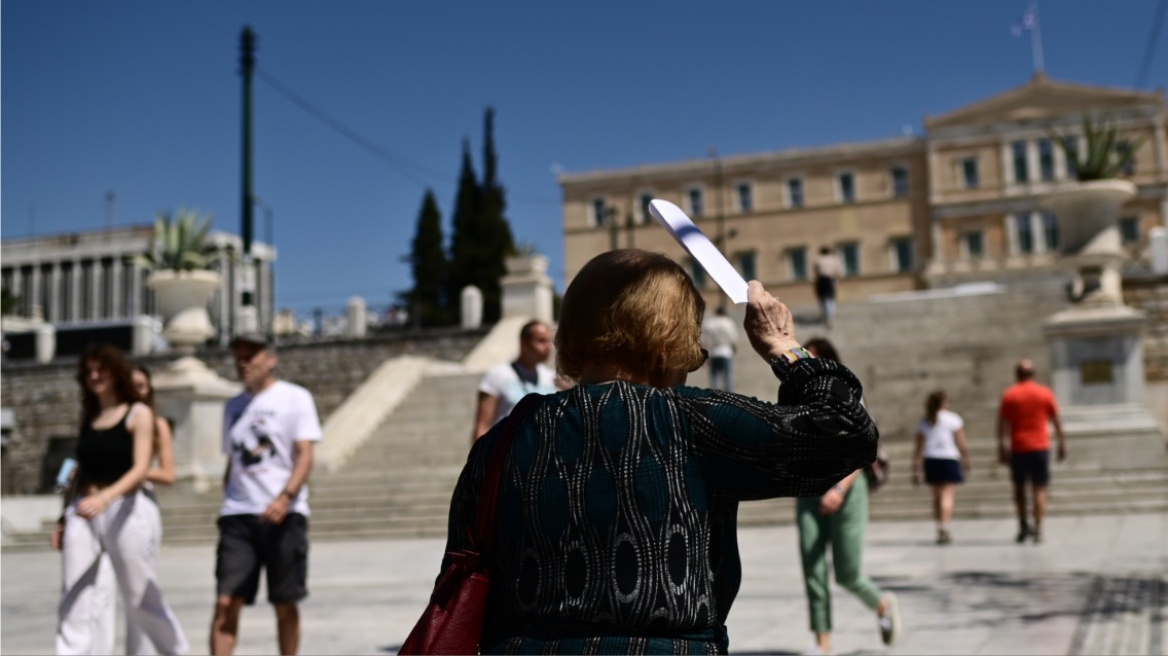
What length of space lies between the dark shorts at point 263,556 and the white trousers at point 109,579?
0.38 m

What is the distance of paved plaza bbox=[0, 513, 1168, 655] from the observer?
6.85m

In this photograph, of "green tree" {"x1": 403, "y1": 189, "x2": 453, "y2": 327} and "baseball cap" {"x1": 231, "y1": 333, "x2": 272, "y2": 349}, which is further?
"green tree" {"x1": 403, "y1": 189, "x2": 453, "y2": 327}

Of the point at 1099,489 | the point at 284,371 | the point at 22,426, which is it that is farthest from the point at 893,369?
the point at 22,426

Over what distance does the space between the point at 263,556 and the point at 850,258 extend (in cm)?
6580

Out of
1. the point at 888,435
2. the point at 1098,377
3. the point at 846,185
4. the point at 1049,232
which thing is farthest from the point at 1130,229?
the point at 1098,377

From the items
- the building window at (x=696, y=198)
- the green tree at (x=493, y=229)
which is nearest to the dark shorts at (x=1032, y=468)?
the green tree at (x=493, y=229)

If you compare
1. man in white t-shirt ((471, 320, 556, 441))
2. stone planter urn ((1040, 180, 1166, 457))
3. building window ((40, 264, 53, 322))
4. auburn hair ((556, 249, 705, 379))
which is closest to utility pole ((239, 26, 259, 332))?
stone planter urn ((1040, 180, 1166, 457))

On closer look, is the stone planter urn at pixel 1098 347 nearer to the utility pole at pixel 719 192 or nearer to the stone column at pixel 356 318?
the stone column at pixel 356 318

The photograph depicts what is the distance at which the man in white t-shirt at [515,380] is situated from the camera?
708 centimetres

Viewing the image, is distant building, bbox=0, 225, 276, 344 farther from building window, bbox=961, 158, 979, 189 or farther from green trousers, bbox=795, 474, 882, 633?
green trousers, bbox=795, 474, 882, 633

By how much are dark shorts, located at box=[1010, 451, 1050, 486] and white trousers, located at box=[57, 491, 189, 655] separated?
8572 millimetres

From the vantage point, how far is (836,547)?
654 centimetres

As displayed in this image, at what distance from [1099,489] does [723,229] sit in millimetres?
56167

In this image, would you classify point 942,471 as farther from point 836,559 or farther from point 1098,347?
point 836,559
